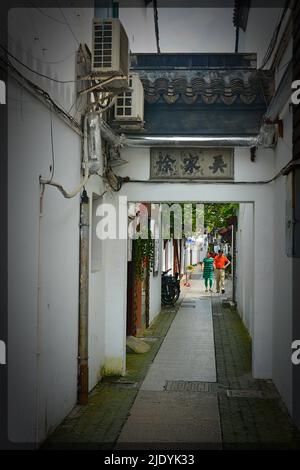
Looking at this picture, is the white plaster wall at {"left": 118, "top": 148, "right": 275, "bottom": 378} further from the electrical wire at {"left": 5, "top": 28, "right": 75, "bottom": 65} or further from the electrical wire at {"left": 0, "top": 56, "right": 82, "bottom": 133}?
the electrical wire at {"left": 5, "top": 28, "right": 75, "bottom": 65}

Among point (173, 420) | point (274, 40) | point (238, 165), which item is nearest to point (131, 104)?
point (238, 165)

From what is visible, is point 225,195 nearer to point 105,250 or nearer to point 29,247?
point 105,250

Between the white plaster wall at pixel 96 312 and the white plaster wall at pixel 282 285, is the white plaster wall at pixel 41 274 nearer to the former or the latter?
the white plaster wall at pixel 96 312

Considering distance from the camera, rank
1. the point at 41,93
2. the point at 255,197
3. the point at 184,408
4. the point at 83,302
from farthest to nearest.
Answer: the point at 255,197 → the point at 184,408 → the point at 83,302 → the point at 41,93

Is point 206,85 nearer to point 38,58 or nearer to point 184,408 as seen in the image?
point 38,58

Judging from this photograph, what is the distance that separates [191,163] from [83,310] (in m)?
3.69

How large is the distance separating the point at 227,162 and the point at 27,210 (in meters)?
5.18

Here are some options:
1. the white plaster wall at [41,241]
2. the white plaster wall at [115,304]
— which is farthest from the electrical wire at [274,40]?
the white plaster wall at [115,304]

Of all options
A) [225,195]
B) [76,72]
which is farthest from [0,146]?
[225,195]

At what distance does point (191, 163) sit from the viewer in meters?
9.92

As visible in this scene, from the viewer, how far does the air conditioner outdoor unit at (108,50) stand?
7.12m

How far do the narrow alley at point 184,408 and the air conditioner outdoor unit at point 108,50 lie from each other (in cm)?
476

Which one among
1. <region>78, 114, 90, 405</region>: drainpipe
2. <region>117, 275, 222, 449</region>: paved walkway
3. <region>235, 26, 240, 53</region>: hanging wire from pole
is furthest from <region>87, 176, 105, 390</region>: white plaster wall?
<region>235, 26, 240, 53</region>: hanging wire from pole

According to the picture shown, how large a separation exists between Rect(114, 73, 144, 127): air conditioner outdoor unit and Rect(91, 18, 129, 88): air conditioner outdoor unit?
147cm
